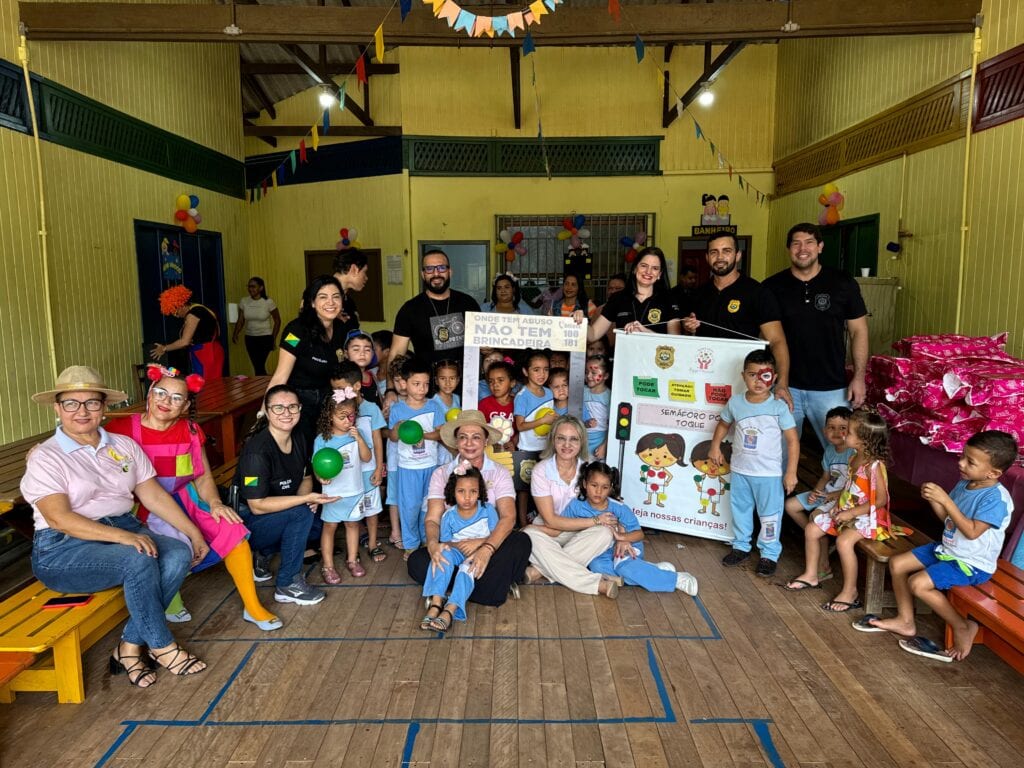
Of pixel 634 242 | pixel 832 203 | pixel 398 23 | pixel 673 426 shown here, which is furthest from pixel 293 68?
pixel 673 426

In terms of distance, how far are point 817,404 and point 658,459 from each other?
3.35ft

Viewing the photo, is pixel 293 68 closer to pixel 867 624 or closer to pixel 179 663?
pixel 179 663

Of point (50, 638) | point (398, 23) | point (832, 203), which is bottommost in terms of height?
point (50, 638)

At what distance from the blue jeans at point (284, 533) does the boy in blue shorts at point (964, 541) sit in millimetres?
2984

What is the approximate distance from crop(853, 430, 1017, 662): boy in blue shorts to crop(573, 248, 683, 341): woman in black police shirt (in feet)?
6.17

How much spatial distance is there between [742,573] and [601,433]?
4.18ft

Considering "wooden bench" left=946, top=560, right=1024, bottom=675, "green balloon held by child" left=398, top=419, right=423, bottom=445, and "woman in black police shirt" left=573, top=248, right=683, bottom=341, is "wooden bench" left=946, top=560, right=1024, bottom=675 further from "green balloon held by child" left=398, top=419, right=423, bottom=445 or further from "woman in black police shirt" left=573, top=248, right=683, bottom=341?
"green balloon held by child" left=398, top=419, right=423, bottom=445

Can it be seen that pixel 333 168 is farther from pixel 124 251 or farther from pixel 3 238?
pixel 3 238

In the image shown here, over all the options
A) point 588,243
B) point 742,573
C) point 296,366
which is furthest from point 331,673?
point 588,243

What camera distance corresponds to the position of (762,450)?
3971 mm

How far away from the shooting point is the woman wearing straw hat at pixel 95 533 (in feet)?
9.47

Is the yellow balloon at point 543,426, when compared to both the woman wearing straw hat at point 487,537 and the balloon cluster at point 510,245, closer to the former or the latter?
the woman wearing straw hat at point 487,537

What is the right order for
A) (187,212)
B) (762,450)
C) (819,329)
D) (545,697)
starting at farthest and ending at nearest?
(187,212) < (819,329) < (762,450) < (545,697)

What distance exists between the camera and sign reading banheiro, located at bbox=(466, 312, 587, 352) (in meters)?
4.44
